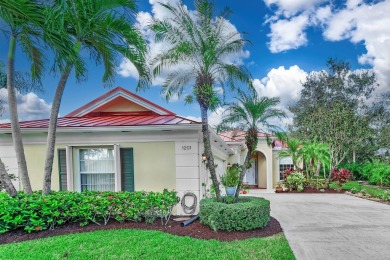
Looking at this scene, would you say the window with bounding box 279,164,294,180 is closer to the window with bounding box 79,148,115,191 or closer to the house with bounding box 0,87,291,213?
the house with bounding box 0,87,291,213

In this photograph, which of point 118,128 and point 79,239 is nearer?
point 79,239

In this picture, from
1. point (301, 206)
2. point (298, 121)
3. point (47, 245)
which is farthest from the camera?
point (298, 121)

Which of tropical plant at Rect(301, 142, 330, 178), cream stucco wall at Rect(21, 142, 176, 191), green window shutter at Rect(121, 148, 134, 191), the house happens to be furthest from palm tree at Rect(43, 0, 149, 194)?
tropical plant at Rect(301, 142, 330, 178)

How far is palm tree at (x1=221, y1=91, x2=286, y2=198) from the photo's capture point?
773cm

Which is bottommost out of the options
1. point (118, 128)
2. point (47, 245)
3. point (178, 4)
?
point (47, 245)

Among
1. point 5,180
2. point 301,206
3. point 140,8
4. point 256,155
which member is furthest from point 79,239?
point 256,155

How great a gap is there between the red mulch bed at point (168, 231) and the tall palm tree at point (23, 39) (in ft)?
5.54

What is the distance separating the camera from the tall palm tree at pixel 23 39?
4.96 meters

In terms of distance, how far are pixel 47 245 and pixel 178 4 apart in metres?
7.64

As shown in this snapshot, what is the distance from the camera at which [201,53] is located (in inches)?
292

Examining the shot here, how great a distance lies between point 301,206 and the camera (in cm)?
1080

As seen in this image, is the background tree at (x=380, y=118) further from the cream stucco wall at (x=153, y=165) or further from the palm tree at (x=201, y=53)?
the cream stucco wall at (x=153, y=165)

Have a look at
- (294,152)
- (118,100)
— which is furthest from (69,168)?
(294,152)

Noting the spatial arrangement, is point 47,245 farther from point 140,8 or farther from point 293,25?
point 293,25
